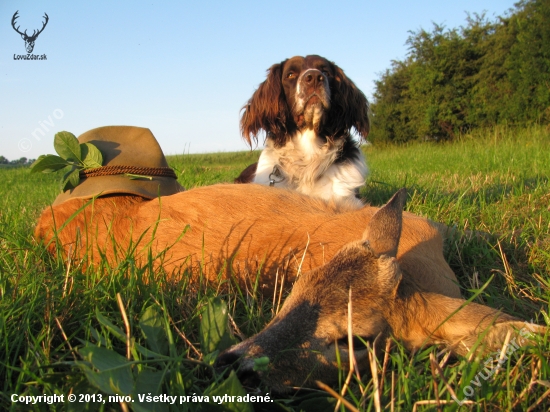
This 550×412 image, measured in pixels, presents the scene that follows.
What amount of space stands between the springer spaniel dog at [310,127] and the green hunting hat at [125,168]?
5.90 ft

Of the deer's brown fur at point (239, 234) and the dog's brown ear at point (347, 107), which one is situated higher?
the dog's brown ear at point (347, 107)

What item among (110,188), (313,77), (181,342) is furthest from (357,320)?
(313,77)

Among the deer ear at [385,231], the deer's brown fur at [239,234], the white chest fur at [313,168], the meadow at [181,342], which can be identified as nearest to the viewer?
the meadow at [181,342]

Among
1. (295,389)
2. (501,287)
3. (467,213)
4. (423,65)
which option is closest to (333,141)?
(467,213)

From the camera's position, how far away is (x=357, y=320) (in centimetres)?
167

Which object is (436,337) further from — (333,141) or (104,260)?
(333,141)

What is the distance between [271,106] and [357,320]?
469 cm

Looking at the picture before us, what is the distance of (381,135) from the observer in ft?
111

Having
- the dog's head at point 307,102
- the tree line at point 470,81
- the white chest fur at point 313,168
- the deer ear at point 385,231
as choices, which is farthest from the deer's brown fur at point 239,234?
the tree line at point 470,81

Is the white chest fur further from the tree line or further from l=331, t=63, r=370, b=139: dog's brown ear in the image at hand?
the tree line

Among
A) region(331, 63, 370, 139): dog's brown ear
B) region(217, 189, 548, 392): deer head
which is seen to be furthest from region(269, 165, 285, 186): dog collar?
region(217, 189, 548, 392): deer head

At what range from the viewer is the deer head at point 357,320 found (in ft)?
5.08

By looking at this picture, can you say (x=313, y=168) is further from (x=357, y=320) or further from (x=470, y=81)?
(x=470, y=81)

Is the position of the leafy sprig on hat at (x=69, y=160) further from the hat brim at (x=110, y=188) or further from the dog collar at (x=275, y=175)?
the dog collar at (x=275, y=175)
